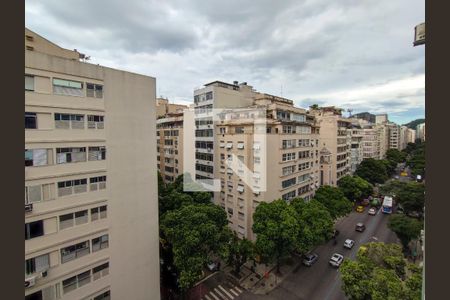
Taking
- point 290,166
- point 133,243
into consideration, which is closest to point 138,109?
point 133,243

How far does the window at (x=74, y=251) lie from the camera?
1164 centimetres

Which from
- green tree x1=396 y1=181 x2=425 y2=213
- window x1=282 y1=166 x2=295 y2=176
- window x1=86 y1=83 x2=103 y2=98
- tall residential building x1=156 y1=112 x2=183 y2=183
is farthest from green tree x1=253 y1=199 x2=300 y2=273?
green tree x1=396 y1=181 x2=425 y2=213

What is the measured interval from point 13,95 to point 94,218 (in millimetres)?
10250

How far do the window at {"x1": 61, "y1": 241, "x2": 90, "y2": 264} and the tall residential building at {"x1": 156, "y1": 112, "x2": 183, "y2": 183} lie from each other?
2104 cm

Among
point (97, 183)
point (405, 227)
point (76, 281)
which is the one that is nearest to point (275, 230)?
point (97, 183)

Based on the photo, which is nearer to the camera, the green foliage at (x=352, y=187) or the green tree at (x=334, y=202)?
the green tree at (x=334, y=202)

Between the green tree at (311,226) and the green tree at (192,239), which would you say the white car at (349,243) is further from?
the green tree at (192,239)

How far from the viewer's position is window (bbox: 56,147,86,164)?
11.3 m

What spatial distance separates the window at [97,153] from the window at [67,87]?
9.95 feet

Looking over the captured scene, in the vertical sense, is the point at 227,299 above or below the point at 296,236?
below

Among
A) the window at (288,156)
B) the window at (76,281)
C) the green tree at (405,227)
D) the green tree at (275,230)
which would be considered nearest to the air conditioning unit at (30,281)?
the window at (76,281)

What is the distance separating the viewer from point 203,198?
72.3 feet

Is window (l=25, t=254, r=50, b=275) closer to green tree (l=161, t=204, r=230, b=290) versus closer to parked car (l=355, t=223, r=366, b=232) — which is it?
green tree (l=161, t=204, r=230, b=290)

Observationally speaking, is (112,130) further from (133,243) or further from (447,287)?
(447,287)
